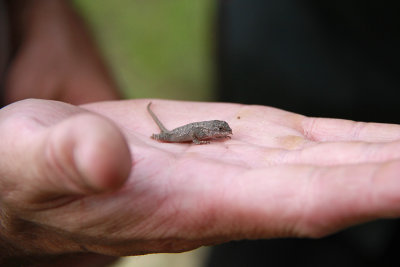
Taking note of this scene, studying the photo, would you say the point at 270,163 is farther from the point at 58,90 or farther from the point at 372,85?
the point at 58,90

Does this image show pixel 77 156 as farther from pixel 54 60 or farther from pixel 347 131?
pixel 54 60

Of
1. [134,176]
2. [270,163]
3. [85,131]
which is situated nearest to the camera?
[85,131]

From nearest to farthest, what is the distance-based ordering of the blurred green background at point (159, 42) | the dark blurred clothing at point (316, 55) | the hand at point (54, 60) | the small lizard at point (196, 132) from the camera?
the small lizard at point (196, 132) → the hand at point (54, 60) → the dark blurred clothing at point (316, 55) → the blurred green background at point (159, 42)

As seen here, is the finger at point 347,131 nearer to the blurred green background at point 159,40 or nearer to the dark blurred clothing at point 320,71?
the dark blurred clothing at point 320,71

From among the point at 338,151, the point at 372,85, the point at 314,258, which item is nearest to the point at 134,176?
the point at 338,151

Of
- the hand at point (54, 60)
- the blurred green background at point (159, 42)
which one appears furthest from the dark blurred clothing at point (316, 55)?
the blurred green background at point (159, 42)
